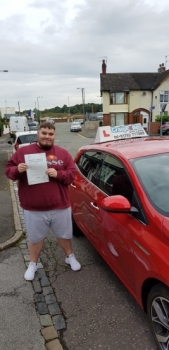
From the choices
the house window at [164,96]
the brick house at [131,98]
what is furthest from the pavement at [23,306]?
the house window at [164,96]

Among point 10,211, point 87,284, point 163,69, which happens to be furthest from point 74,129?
point 87,284

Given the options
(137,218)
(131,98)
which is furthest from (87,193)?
(131,98)

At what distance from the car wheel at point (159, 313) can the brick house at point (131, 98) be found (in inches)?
1376

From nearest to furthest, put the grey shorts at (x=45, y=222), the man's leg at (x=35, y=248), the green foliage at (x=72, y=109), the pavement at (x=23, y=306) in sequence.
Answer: the pavement at (x=23, y=306), the grey shorts at (x=45, y=222), the man's leg at (x=35, y=248), the green foliage at (x=72, y=109)

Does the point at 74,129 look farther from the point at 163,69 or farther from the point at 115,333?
the point at 115,333

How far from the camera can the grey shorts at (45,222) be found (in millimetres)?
2963

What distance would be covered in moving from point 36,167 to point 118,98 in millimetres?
34839

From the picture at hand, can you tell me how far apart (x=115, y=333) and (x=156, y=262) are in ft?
3.00

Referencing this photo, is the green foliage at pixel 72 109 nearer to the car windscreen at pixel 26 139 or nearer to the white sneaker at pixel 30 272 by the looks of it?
the car windscreen at pixel 26 139

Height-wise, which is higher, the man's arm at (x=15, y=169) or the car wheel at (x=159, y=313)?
the man's arm at (x=15, y=169)

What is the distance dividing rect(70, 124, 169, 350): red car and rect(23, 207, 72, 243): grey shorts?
1.09 feet

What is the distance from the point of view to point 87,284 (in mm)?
3080

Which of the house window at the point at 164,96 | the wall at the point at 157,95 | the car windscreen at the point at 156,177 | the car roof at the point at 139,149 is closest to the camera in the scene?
the car windscreen at the point at 156,177

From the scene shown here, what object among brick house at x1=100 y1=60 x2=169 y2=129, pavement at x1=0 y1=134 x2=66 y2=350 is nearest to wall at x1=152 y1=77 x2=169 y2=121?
brick house at x1=100 y1=60 x2=169 y2=129
